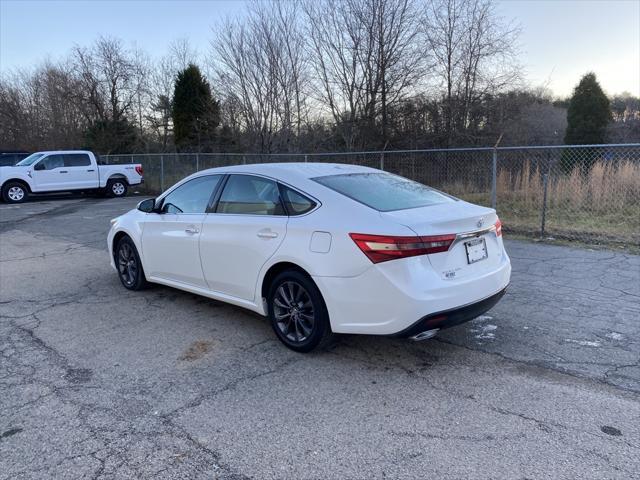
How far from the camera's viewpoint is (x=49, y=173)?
18.1m

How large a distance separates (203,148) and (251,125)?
19.2ft

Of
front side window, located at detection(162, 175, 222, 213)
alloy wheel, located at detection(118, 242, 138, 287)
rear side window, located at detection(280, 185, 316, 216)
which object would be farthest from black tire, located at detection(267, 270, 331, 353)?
alloy wheel, located at detection(118, 242, 138, 287)

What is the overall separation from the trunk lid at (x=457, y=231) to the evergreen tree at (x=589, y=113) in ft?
55.7

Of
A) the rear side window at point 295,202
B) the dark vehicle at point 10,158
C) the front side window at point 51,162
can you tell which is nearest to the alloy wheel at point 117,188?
the front side window at point 51,162

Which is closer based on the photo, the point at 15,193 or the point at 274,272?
the point at 274,272

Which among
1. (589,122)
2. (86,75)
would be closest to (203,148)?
(86,75)

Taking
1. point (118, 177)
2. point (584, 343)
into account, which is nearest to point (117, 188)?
point (118, 177)

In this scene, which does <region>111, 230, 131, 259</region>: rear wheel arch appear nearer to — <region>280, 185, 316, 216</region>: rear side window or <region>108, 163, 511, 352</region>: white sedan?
<region>108, 163, 511, 352</region>: white sedan

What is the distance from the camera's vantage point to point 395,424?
9.89 feet

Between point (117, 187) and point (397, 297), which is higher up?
point (117, 187)

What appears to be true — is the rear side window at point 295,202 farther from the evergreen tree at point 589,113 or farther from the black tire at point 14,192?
the evergreen tree at point 589,113

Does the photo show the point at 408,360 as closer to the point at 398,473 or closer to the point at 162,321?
the point at 398,473

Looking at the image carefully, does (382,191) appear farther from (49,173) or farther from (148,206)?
(49,173)

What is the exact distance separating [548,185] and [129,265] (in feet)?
29.1
